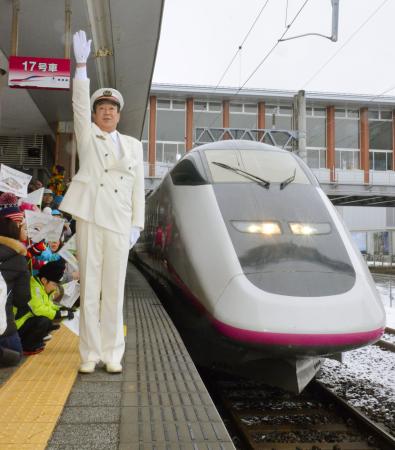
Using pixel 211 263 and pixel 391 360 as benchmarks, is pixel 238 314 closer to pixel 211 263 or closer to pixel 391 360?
pixel 211 263

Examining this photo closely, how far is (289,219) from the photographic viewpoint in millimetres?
4012

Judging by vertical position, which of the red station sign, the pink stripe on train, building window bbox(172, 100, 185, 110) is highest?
building window bbox(172, 100, 185, 110)

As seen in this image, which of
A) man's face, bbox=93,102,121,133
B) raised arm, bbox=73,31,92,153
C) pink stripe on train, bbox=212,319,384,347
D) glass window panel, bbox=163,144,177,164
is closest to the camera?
raised arm, bbox=73,31,92,153

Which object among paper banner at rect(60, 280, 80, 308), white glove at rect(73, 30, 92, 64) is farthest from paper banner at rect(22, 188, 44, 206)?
white glove at rect(73, 30, 92, 64)

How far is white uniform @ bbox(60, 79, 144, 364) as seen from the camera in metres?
2.75

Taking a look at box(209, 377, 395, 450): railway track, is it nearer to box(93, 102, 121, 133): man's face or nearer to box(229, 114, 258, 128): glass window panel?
box(93, 102, 121, 133): man's face

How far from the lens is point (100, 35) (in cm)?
746

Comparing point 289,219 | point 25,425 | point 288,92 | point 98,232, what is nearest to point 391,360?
point 289,219

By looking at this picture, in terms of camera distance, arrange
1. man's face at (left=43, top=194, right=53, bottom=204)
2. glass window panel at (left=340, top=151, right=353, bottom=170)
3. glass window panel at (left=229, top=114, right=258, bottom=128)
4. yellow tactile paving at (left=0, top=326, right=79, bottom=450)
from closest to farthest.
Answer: yellow tactile paving at (left=0, top=326, right=79, bottom=450), man's face at (left=43, top=194, right=53, bottom=204), glass window panel at (left=229, top=114, right=258, bottom=128), glass window panel at (left=340, top=151, right=353, bottom=170)

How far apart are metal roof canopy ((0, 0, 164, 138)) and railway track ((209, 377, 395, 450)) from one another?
523 cm

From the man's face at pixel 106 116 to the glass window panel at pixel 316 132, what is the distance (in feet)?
89.2

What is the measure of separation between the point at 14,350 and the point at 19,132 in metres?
10.9

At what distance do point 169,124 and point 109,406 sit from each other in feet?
87.5

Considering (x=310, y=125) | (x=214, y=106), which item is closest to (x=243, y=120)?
(x=214, y=106)
